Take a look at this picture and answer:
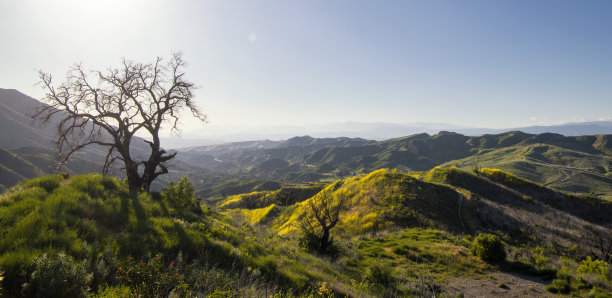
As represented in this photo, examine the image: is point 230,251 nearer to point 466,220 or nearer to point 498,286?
point 498,286

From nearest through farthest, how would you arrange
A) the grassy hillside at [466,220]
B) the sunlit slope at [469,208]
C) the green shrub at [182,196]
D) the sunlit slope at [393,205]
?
the green shrub at [182,196]
the grassy hillside at [466,220]
the sunlit slope at [469,208]
the sunlit slope at [393,205]

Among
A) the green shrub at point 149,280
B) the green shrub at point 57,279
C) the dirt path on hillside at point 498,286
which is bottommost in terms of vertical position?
the dirt path on hillside at point 498,286

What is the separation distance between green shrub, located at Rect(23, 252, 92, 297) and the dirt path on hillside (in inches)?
485

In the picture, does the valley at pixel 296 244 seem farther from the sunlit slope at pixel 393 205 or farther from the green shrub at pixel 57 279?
the sunlit slope at pixel 393 205

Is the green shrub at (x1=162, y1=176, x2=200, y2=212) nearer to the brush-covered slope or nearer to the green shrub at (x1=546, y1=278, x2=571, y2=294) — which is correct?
the brush-covered slope

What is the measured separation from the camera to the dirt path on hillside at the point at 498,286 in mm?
10898

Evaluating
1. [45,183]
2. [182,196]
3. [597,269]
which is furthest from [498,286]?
[45,183]

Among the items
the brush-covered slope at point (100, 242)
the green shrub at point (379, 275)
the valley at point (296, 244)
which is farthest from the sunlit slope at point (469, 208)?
the brush-covered slope at point (100, 242)

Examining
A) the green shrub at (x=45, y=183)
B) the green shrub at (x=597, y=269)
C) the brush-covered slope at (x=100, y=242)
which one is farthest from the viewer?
the green shrub at (x=597, y=269)

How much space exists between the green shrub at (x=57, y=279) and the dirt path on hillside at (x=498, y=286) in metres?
12.3

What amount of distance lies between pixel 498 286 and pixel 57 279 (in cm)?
1647

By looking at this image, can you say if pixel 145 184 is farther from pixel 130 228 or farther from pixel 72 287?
pixel 72 287

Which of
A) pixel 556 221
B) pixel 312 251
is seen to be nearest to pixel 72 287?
pixel 312 251

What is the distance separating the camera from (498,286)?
11.8 meters
